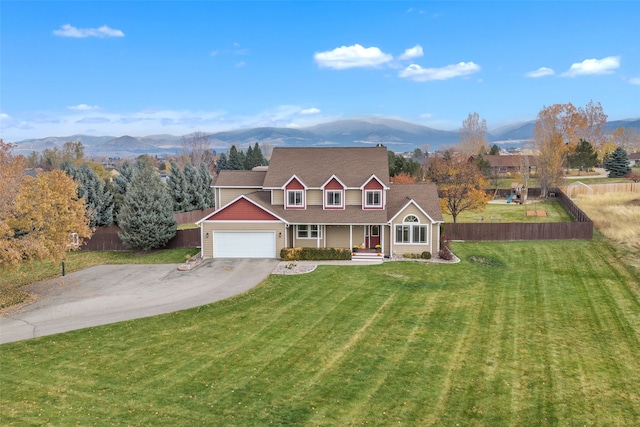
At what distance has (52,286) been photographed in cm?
2608

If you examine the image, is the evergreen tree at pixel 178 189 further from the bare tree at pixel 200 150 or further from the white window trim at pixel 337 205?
the bare tree at pixel 200 150

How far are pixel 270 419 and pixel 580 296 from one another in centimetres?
1893

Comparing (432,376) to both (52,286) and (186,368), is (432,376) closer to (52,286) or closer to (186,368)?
(186,368)

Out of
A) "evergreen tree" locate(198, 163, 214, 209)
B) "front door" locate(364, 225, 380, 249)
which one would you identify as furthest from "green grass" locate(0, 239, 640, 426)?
"evergreen tree" locate(198, 163, 214, 209)

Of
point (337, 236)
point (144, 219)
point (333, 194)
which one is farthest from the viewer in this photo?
point (144, 219)

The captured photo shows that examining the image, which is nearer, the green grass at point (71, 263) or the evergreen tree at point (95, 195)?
the green grass at point (71, 263)

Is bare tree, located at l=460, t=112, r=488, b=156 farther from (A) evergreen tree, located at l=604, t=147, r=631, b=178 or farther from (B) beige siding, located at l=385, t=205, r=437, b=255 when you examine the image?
(B) beige siding, located at l=385, t=205, r=437, b=255

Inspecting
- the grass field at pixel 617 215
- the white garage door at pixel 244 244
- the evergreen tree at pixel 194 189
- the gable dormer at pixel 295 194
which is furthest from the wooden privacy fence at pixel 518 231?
the evergreen tree at pixel 194 189

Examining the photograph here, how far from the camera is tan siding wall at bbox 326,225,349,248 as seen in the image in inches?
1312

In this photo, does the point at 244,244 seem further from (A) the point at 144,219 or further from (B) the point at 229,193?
(A) the point at 144,219

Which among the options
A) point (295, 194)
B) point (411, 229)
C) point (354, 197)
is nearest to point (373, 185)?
point (354, 197)

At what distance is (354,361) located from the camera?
1584cm

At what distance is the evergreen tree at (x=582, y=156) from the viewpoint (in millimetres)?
77125

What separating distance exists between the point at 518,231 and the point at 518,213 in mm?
15157
